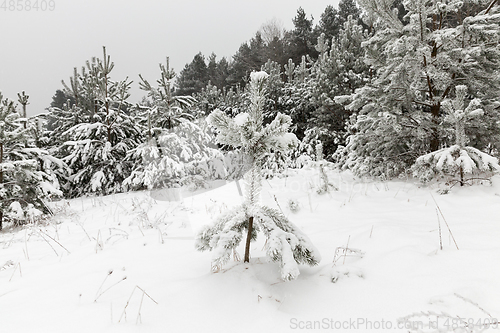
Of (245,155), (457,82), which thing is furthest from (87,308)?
(457,82)

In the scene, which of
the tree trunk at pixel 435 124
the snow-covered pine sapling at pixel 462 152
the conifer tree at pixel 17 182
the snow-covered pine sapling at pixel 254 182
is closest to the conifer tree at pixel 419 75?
the tree trunk at pixel 435 124

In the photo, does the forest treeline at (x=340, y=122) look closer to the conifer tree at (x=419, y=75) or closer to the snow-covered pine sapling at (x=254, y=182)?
the conifer tree at (x=419, y=75)

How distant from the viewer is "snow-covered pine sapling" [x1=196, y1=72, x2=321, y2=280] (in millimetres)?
1695

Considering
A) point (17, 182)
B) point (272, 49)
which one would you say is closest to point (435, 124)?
point (17, 182)

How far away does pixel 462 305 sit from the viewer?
1480 mm

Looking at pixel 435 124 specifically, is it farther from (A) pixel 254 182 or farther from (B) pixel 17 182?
(B) pixel 17 182
